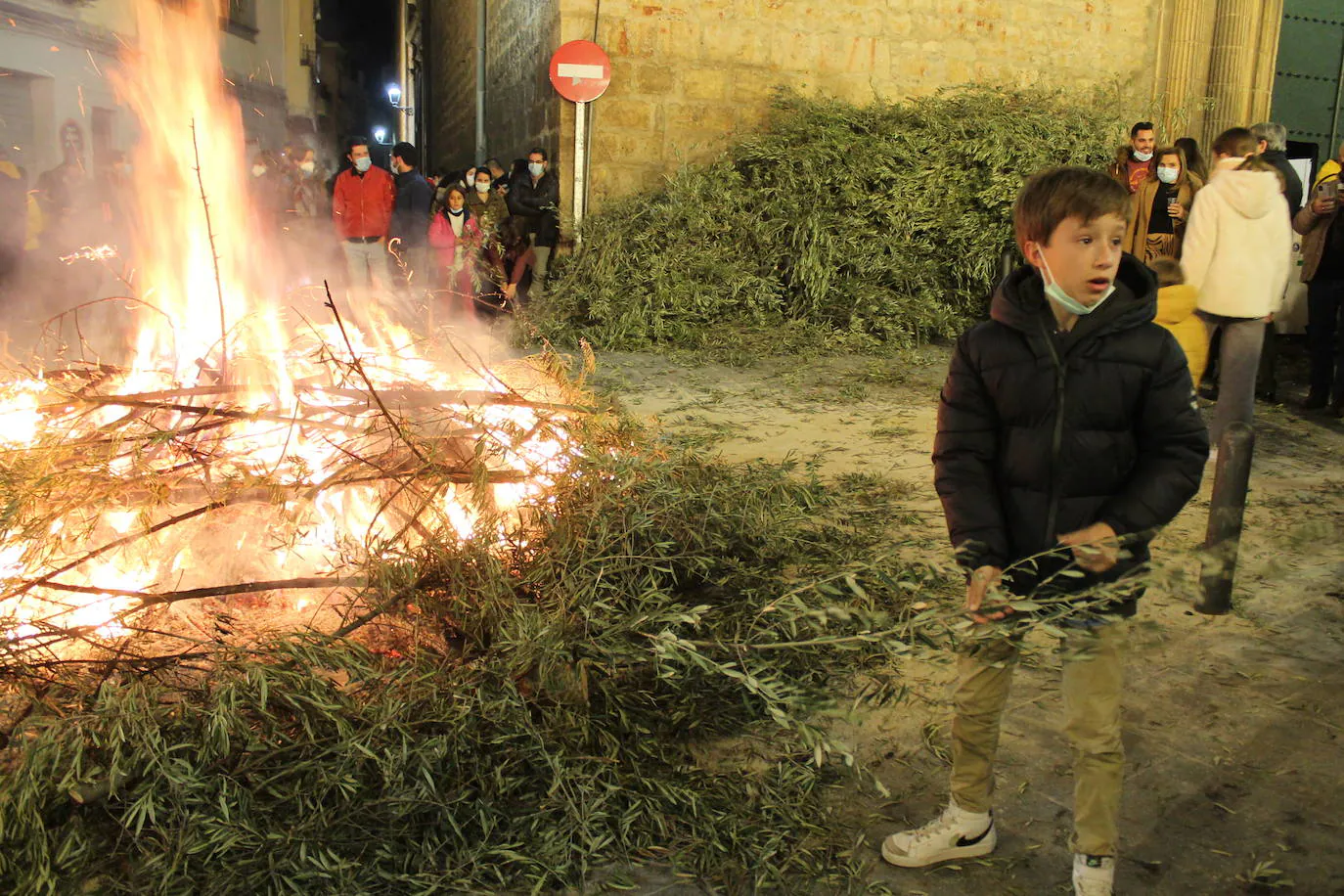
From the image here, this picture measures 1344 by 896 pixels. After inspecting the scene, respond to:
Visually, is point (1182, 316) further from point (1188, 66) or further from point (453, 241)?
point (1188, 66)

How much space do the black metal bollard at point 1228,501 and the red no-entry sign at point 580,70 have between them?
9131 mm

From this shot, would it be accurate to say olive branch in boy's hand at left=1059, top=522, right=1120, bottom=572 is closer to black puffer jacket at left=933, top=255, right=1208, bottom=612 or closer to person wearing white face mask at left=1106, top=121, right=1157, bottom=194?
black puffer jacket at left=933, top=255, right=1208, bottom=612

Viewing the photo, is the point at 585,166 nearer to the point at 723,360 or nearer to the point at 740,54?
the point at 740,54

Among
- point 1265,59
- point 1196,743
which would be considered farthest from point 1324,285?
point 1265,59

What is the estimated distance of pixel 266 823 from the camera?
8.75 feet

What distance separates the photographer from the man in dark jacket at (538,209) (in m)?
12.2

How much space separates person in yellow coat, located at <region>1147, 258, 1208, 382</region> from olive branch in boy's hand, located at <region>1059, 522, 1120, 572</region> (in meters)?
3.62

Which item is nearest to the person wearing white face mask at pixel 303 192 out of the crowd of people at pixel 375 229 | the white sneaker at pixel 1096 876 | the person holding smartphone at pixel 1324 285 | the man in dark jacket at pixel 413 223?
the crowd of people at pixel 375 229

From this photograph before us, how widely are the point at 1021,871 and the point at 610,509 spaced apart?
1.76 meters

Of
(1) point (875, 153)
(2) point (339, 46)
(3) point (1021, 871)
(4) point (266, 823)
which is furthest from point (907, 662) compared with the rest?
(2) point (339, 46)

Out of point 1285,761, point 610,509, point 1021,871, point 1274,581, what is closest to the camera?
point 1021,871

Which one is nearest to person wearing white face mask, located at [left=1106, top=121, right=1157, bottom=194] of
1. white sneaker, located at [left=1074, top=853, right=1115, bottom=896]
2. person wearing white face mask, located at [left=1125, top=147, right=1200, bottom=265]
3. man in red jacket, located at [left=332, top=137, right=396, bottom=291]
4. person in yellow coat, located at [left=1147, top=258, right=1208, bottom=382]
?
person wearing white face mask, located at [left=1125, top=147, right=1200, bottom=265]

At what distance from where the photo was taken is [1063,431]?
2506 mm

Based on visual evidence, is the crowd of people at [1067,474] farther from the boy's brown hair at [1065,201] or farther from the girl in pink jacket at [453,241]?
the girl in pink jacket at [453,241]
